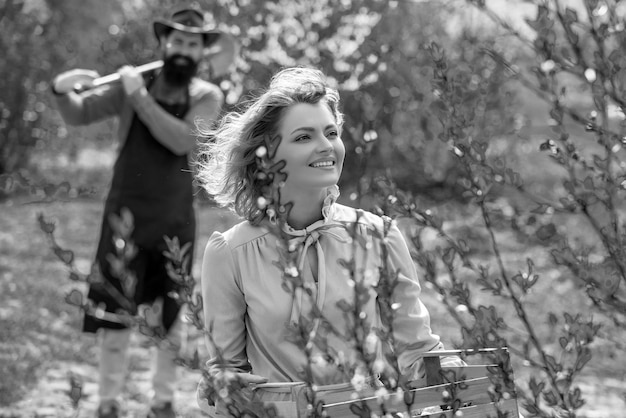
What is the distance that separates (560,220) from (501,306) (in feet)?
17.9

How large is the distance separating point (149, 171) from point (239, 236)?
190cm

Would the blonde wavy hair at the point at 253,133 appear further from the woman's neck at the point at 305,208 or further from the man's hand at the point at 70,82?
the man's hand at the point at 70,82

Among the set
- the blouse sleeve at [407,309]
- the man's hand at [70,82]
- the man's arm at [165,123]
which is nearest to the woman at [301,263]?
the blouse sleeve at [407,309]

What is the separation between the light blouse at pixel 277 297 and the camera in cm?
244

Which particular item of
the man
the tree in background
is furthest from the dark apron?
the tree in background

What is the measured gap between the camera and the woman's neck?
257 centimetres

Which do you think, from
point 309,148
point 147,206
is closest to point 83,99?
point 147,206

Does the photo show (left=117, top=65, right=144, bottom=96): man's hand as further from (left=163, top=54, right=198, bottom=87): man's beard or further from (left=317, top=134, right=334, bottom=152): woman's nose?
(left=317, top=134, right=334, bottom=152): woman's nose

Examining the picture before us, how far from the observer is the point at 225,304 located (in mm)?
2486

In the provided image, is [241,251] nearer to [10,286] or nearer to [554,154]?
[554,154]

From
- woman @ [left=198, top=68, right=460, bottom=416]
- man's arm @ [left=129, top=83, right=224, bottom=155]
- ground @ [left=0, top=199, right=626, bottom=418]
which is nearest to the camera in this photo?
woman @ [left=198, top=68, right=460, bottom=416]

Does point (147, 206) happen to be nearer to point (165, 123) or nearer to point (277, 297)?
point (165, 123)

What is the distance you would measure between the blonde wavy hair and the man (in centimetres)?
150

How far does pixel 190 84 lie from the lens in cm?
460
